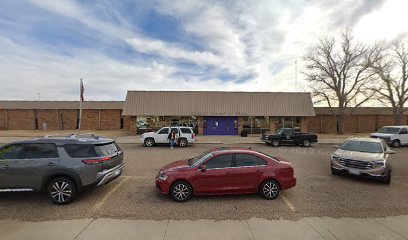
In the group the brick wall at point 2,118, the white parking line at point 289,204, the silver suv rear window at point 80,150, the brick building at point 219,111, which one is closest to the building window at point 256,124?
the brick building at point 219,111

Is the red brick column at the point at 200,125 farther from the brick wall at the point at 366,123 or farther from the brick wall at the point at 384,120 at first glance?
the brick wall at the point at 384,120

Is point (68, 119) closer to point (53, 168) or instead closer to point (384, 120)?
point (53, 168)

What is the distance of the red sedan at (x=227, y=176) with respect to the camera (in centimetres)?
598

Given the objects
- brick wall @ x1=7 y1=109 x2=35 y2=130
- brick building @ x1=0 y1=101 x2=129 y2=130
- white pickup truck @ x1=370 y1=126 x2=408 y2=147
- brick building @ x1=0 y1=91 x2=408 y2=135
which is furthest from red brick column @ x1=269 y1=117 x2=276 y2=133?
brick wall @ x1=7 y1=109 x2=35 y2=130

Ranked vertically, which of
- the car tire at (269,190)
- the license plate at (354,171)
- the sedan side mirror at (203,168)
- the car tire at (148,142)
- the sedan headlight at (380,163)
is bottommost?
the car tire at (269,190)

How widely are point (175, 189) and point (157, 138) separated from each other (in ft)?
40.8

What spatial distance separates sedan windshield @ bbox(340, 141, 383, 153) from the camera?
855 centimetres

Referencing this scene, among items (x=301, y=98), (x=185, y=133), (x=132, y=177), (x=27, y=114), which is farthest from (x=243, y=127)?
(x=27, y=114)

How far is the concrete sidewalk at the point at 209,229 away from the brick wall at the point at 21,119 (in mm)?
36930

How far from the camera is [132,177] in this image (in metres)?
8.34

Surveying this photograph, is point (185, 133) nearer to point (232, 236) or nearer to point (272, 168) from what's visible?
point (272, 168)

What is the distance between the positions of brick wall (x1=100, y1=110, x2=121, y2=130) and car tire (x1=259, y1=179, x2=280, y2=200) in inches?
1294

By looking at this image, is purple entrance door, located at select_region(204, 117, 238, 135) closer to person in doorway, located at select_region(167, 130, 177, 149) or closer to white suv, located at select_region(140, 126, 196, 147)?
white suv, located at select_region(140, 126, 196, 147)

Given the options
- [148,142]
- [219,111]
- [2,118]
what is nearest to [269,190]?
[148,142]
